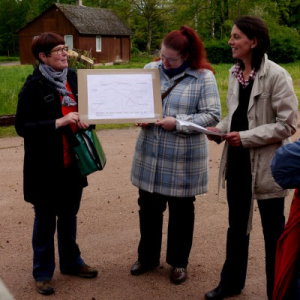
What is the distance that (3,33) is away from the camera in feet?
245

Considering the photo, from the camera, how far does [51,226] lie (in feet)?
14.4

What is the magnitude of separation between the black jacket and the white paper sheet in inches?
9.6

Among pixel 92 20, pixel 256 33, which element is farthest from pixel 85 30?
pixel 256 33

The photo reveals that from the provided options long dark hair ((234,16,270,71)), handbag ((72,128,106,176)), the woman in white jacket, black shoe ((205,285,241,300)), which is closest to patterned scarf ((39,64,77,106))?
handbag ((72,128,106,176))

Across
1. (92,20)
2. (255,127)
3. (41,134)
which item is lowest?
(41,134)

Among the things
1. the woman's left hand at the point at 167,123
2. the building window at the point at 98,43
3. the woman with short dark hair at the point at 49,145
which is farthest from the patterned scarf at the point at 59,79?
the building window at the point at 98,43

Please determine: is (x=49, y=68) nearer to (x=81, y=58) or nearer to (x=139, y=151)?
(x=139, y=151)

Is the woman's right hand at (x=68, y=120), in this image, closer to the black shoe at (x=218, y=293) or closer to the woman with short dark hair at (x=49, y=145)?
the woman with short dark hair at (x=49, y=145)

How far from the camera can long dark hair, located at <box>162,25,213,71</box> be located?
13.6 ft

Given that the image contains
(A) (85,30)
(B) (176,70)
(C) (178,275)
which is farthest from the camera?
(A) (85,30)

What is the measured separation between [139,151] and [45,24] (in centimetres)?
5047

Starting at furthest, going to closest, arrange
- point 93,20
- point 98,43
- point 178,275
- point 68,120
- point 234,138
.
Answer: point 93,20 → point 98,43 → point 178,275 → point 68,120 → point 234,138

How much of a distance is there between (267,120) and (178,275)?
1608 millimetres

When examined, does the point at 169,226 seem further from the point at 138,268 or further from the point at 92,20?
the point at 92,20
